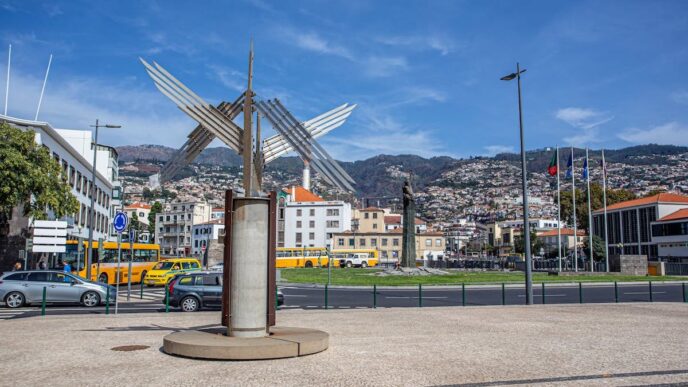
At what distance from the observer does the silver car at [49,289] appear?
21.7 metres

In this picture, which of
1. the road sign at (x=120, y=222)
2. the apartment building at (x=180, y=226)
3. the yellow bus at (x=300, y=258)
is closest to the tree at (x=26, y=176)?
the road sign at (x=120, y=222)

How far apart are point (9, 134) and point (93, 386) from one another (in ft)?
97.9

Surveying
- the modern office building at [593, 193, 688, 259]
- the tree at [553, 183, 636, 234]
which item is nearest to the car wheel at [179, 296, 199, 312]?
the modern office building at [593, 193, 688, 259]

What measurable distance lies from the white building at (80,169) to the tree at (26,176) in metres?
2.63

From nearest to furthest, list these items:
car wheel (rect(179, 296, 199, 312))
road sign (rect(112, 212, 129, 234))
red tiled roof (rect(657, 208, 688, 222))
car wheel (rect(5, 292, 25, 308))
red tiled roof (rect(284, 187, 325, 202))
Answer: road sign (rect(112, 212, 129, 234)) < car wheel (rect(179, 296, 199, 312)) < car wheel (rect(5, 292, 25, 308)) < red tiled roof (rect(657, 208, 688, 222)) < red tiled roof (rect(284, 187, 325, 202))

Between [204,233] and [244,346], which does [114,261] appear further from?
[204,233]

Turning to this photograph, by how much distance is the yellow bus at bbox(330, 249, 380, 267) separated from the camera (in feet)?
255

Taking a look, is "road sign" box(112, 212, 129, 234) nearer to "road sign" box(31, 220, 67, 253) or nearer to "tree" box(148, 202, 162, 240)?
"road sign" box(31, 220, 67, 253)

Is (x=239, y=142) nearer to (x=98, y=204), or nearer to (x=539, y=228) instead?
(x=98, y=204)

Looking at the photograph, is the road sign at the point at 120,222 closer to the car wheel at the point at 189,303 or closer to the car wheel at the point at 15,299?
the car wheel at the point at 189,303

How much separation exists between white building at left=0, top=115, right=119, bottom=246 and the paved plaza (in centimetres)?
2472

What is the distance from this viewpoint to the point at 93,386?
7984mm

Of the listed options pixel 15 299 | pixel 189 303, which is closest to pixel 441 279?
pixel 189 303

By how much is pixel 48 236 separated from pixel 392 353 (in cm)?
1768
